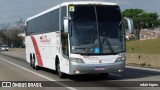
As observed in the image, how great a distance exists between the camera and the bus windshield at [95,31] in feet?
59.2

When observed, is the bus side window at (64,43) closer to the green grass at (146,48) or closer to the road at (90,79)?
the road at (90,79)

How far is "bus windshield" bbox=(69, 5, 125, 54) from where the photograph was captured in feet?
59.2

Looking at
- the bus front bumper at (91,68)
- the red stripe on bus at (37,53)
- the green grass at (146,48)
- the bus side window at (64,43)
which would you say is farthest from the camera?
the green grass at (146,48)

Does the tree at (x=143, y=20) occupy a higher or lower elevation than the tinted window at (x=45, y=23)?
higher

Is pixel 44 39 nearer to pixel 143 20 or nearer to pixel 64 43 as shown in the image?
pixel 64 43

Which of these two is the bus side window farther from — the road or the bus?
the road

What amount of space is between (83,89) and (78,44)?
3.29m

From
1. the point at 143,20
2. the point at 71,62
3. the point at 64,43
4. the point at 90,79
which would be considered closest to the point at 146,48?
the point at 90,79

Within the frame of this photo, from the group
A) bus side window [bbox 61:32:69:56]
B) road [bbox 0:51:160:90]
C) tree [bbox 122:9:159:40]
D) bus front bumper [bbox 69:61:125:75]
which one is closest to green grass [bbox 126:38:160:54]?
road [bbox 0:51:160:90]

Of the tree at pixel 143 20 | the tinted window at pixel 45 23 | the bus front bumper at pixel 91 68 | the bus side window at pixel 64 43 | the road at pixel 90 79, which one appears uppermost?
the tree at pixel 143 20

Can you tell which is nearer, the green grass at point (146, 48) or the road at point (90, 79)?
the road at point (90, 79)

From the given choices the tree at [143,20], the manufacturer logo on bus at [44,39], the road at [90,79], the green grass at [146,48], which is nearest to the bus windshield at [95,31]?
Result: the road at [90,79]

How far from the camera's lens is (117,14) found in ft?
61.1

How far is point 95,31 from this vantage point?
1811cm
